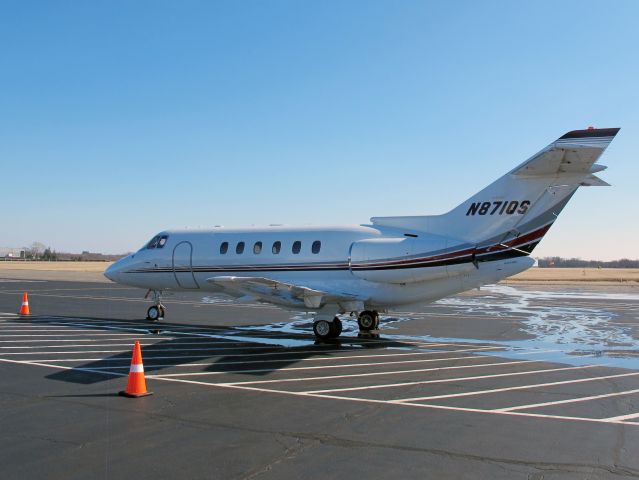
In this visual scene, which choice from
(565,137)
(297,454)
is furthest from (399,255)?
(297,454)

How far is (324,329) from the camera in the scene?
15.5 meters

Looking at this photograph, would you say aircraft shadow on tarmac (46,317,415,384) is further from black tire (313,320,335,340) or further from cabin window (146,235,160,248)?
cabin window (146,235,160,248)

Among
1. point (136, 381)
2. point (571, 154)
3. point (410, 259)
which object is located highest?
point (571, 154)

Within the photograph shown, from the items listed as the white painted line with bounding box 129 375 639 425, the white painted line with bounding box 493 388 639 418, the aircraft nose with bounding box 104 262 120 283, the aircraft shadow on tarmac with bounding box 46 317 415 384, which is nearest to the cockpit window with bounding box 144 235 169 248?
the aircraft nose with bounding box 104 262 120 283

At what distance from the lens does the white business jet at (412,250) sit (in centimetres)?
1406

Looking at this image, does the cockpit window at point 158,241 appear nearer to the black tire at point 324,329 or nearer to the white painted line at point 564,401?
the black tire at point 324,329

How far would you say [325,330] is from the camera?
610 inches

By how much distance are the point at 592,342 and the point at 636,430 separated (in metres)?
9.10

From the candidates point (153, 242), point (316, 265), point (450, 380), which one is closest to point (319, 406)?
point (450, 380)

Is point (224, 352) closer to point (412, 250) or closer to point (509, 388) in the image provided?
point (412, 250)

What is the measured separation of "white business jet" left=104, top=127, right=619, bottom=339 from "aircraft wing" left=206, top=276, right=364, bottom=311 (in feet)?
0.09

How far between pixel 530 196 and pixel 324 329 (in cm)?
626

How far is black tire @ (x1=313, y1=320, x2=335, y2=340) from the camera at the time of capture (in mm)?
15484

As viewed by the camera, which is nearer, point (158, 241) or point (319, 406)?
point (319, 406)
